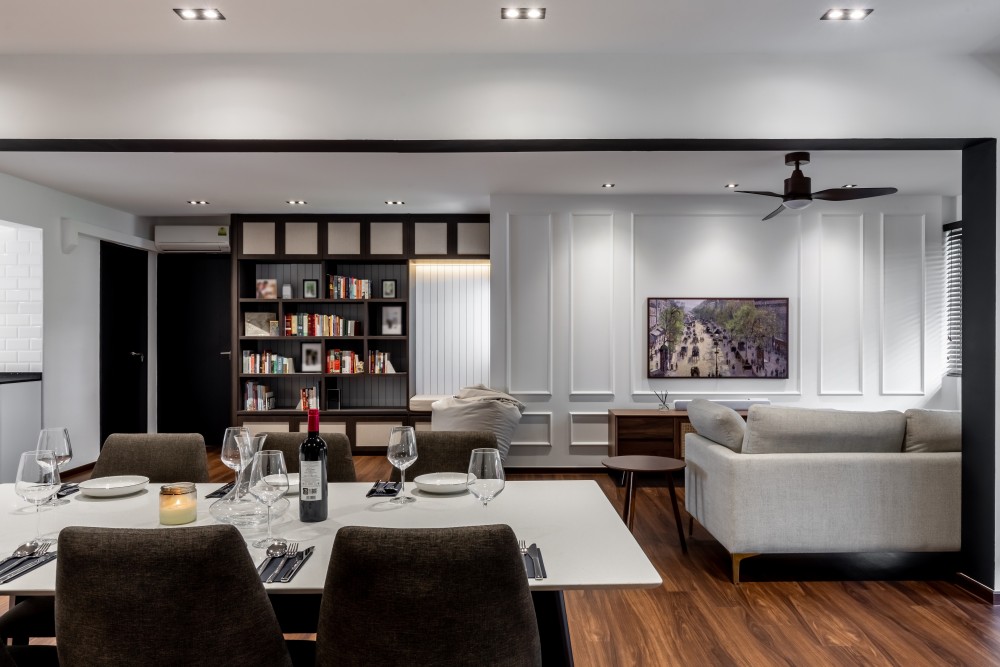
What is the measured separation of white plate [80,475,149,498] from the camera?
2023 millimetres

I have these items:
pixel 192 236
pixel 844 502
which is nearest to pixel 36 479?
pixel 844 502

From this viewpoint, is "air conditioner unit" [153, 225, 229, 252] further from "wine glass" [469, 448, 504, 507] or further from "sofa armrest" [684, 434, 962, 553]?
"wine glass" [469, 448, 504, 507]

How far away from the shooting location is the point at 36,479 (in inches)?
67.1

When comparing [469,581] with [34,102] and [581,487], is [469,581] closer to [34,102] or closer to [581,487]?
[581,487]

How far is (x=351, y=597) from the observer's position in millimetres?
1171

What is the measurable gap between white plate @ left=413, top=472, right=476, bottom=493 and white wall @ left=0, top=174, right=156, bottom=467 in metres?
4.74

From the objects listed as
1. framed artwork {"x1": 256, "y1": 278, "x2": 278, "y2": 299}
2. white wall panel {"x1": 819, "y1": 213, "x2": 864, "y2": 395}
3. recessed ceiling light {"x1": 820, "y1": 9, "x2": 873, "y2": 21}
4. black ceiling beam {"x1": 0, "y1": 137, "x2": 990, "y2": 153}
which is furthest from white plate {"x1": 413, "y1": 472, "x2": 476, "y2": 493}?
framed artwork {"x1": 256, "y1": 278, "x2": 278, "y2": 299}

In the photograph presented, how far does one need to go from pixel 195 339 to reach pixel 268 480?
6.42 metres

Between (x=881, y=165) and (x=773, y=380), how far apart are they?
2.12 metres

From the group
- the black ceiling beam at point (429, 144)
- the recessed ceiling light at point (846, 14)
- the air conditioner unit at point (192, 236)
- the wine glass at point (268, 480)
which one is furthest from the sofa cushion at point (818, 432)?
the air conditioner unit at point (192, 236)

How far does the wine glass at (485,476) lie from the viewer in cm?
168

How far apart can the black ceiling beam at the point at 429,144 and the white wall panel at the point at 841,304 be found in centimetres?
324

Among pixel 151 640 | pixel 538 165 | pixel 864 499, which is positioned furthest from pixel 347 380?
pixel 151 640

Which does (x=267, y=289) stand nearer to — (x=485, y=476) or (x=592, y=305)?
(x=592, y=305)
